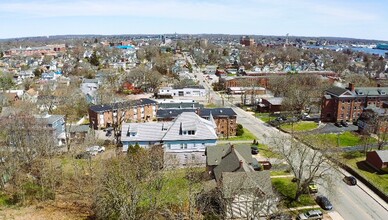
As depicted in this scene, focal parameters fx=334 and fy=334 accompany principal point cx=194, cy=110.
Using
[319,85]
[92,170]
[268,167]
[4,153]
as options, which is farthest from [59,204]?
[319,85]

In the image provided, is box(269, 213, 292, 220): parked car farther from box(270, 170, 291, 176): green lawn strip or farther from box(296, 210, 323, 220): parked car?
box(270, 170, 291, 176): green lawn strip

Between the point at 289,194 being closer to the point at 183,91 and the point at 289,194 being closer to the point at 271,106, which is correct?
the point at 271,106

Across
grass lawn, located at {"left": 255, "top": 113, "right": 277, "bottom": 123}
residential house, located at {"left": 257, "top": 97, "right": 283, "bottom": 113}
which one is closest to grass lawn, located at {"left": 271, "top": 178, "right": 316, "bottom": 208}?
grass lawn, located at {"left": 255, "top": 113, "right": 277, "bottom": 123}

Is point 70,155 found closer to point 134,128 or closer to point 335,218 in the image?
point 134,128

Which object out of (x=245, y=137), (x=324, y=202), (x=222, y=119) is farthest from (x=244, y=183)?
(x=222, y=119)

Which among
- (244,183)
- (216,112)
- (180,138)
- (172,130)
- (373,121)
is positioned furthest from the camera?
(216,112)
